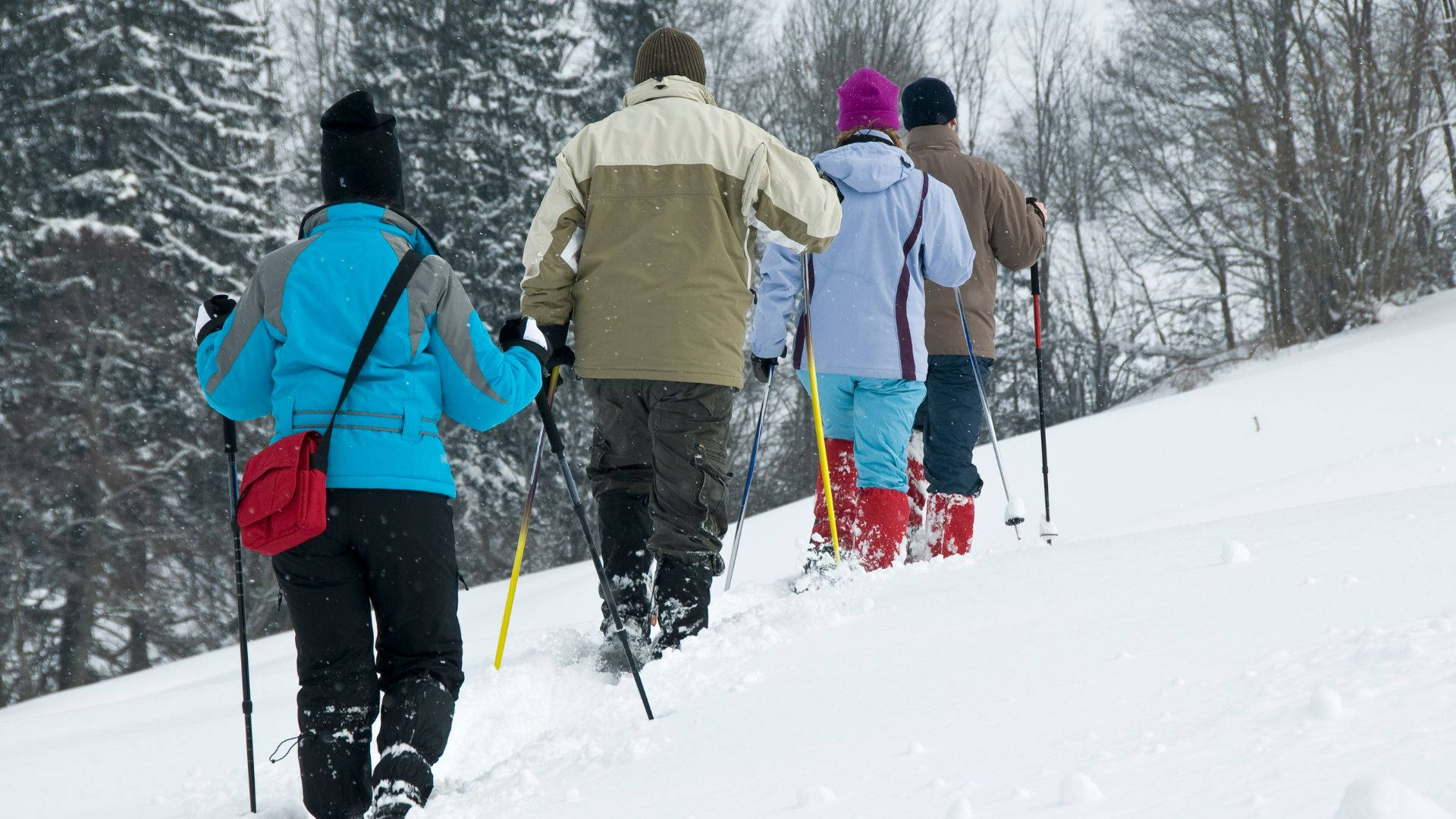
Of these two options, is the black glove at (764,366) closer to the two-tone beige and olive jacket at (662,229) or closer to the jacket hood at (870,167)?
the jacket hood at (870,167)

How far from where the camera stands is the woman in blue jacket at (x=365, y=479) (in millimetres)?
2383

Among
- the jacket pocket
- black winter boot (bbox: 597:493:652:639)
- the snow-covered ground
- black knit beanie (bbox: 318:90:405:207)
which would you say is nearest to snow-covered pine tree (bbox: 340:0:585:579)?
the snow-covered ground

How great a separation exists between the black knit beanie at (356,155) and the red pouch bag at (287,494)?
0.50 m

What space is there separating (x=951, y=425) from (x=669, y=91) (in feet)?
6.19

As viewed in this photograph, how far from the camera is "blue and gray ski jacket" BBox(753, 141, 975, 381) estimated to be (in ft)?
13.3

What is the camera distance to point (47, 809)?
2.94 meters

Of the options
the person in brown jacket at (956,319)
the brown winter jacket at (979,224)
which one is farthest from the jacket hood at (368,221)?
the brown winter jacket at (979,224)

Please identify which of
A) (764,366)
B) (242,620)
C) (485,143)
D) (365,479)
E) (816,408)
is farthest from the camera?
(485,143)

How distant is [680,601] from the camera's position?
3.36m

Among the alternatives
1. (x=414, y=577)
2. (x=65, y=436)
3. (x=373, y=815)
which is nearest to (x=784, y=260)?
(x=414, y=577)

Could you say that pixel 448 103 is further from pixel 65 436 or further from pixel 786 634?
pixel 786 634

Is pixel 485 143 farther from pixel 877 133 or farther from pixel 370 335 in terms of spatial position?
pixel 370 335

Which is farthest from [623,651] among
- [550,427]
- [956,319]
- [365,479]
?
[956,319]

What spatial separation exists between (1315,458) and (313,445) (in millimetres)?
6847
